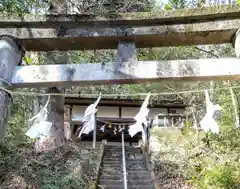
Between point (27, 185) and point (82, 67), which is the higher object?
point (82, 67)

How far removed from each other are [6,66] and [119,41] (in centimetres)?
151

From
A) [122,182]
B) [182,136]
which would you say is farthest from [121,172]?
[182,136]

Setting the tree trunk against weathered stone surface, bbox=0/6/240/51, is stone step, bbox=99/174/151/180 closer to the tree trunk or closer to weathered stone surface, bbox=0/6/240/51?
the tree trunk

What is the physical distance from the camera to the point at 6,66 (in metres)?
3.83

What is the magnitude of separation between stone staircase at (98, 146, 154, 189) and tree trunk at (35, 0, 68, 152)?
→ 1.77 m

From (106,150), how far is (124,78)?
957 centimetres

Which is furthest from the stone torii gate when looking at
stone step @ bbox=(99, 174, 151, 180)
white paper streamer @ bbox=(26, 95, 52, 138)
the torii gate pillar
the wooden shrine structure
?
the wooden shrine structure

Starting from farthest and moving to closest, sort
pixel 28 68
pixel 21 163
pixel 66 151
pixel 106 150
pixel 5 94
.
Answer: pixel 106 150, pixel 66 151, pixel 21 163, pixel 28 68, pixel 5 94

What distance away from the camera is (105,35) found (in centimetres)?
408

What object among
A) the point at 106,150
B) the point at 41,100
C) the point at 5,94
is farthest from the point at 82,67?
the point at 106,150

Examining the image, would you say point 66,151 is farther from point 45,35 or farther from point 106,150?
point 45,35

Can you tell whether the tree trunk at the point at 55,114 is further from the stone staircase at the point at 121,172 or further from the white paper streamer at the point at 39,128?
the white paper streamer at the point at 39,128

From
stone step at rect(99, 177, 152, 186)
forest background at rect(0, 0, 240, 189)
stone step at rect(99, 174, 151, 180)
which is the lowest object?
stone step at rect(99, 177, 152, 186)

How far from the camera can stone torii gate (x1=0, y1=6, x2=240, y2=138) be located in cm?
382
